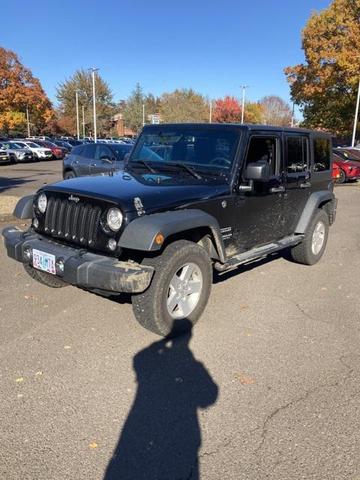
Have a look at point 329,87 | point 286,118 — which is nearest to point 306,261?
point 329,87

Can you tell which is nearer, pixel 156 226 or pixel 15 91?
pixel 156 226

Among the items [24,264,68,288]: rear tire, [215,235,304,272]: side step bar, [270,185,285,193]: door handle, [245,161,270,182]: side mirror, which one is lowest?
[24,264,68,288]: rear tire

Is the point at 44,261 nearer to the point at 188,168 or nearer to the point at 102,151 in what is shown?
the point at 188,168

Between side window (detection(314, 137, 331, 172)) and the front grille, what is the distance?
3.73m

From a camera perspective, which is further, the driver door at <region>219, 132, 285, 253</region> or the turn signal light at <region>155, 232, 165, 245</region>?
the driver door at <region>219, 132, 285, 253</region>

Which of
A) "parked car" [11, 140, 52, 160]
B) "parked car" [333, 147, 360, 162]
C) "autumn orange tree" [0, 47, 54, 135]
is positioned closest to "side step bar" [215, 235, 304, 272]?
"parked car" [333, 147, 360, 162]

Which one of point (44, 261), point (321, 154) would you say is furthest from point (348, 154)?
point (44, 261)

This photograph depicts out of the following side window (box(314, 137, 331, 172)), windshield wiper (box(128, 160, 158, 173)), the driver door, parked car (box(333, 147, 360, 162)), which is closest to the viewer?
the driver door

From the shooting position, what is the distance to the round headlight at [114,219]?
375 centimetres

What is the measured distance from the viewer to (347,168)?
19516 mm

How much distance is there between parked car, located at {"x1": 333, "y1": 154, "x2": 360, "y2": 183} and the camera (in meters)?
19.5

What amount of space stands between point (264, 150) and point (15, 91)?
Result: 49.4 meters

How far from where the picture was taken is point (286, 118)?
104m

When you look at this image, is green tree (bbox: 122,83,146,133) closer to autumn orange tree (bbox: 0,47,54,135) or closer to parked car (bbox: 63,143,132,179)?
autumn orange tree (bbox: 0,47,54,135)
